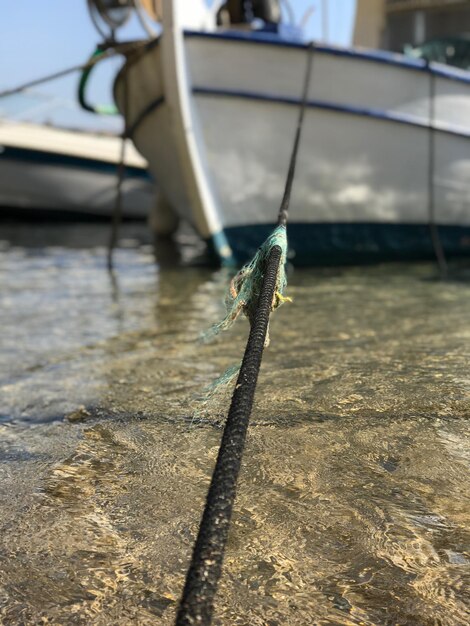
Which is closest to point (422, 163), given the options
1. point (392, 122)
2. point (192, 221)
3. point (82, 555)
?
point (392, 122)

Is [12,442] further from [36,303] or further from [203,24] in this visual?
[203,24]

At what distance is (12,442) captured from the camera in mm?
1776

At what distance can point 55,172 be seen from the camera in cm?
1523

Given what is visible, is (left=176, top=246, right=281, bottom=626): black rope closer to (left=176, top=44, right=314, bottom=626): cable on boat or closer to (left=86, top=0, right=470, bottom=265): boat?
(left=176, top=44, right=314, bottom=626): cable on boat

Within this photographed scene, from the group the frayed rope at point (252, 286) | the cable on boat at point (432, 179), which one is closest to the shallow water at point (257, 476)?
the frayed rope at point (252, 286)

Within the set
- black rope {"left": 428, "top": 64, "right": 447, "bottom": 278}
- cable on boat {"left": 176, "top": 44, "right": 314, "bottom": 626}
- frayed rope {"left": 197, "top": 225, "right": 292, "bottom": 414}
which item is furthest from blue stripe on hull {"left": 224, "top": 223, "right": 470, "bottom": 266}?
cable on boat {"left": 176, "top": 44, "right": 314, "bottom": 626}

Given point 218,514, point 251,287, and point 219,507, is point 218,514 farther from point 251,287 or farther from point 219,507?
point 251,287

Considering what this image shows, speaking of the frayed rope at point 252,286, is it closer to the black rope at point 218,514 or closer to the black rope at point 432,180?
the black rope at point 218,514

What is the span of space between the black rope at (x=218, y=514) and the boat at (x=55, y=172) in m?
14.6

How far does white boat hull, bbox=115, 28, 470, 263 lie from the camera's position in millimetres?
5500

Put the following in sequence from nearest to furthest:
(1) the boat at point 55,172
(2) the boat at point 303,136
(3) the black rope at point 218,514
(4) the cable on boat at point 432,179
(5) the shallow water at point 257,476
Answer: (3) the black rope at point 218,514 < (5) the shallow water at point 257,476 < (2) the boat at point 303,136 < (4) the cable on boat at point 432,179 < (1) the boat at point 55,172

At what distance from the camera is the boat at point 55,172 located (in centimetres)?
1500

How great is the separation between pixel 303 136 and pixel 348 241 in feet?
3.98

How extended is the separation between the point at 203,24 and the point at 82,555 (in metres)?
5.68
